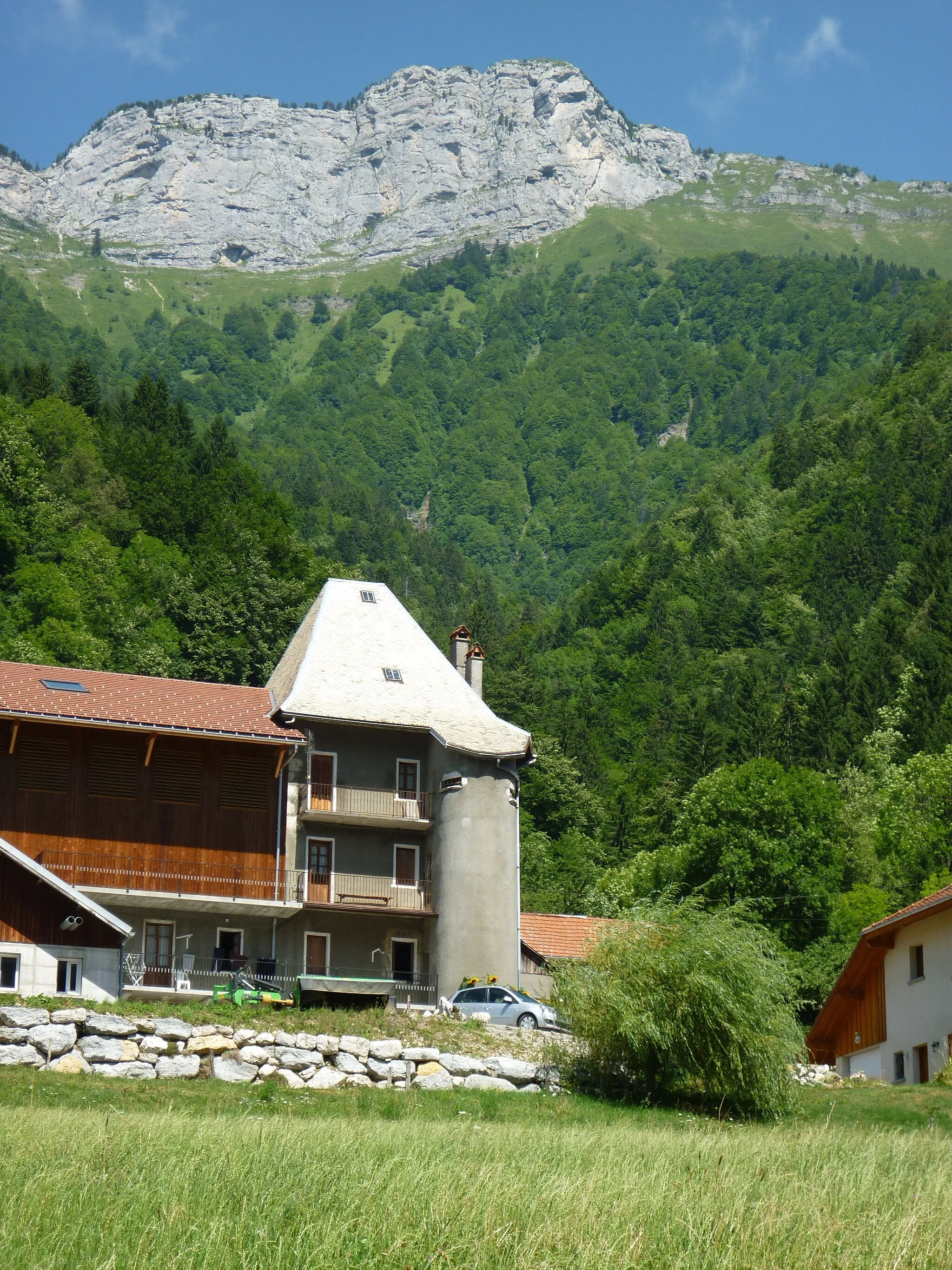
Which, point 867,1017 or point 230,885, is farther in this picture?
point 867,1017

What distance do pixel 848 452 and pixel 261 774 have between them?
341 ft

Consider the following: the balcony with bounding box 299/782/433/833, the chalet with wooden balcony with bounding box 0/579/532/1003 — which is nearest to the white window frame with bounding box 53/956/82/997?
the chalet with wooden balcony with bounding box 0/579/532/1003

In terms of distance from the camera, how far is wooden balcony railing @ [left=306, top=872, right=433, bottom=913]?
45.6 m

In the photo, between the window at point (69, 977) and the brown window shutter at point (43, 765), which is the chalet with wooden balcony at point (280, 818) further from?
the window at point (69, 977)

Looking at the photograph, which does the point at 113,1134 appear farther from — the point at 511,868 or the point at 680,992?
the point at 511,868

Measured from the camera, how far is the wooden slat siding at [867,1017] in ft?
142

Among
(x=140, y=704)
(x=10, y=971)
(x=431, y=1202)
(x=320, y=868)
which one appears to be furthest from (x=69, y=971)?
(x=431, y=1202)

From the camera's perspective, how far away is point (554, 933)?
52406 mm

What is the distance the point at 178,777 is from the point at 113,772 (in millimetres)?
1795

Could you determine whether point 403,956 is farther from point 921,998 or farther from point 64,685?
point 921,998

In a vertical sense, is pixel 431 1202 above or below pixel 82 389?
below

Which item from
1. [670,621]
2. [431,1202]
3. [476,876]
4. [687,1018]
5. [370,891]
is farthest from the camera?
[670,621]

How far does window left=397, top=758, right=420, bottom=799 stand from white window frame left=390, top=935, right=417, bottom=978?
4.13m

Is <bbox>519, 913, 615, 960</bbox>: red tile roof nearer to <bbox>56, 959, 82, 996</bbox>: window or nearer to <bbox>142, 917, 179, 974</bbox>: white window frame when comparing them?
<bbox>142, 917, 179, 974</bbox>: white window frame
